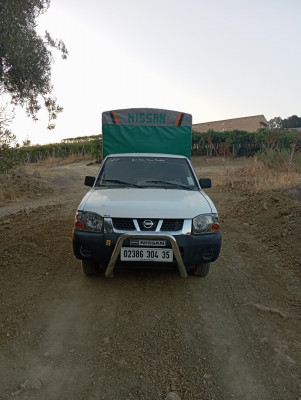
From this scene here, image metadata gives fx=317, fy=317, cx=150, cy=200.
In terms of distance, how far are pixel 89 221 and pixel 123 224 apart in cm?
42

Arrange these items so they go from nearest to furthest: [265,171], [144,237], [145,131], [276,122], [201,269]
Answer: [144,237], [201,269], [145,131], [265,171], [276,122]

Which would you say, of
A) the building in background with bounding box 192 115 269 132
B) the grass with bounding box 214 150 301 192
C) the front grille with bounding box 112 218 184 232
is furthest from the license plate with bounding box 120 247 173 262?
the building in background with bounding box 192 115 269 132

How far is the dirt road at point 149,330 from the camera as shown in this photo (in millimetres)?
2312

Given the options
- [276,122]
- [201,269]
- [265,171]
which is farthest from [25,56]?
[276,122]

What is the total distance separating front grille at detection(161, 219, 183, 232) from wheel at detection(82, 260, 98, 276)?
1073 mm

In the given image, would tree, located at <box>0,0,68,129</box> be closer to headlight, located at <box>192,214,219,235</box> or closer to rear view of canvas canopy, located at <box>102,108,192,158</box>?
rear view of canvas canopy, located at <box>102,108,192,158</box>

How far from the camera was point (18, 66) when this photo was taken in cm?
574

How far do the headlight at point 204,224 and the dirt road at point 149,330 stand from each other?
0.78 metres

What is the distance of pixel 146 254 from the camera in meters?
3.47

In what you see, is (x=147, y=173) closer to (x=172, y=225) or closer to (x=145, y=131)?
(x=172, y=225)

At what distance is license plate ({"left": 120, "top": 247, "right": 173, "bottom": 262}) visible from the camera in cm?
347

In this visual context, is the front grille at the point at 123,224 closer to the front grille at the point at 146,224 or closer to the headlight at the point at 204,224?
the front grille at the point at 146,224

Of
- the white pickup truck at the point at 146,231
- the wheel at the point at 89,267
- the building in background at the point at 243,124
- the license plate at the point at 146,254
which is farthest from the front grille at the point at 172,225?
the building in background at the point at 243,124

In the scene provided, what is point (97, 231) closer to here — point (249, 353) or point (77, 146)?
point (249, 353)
